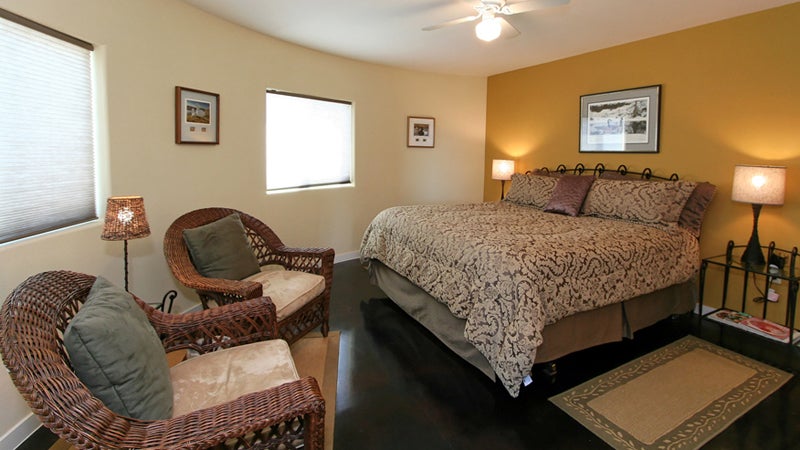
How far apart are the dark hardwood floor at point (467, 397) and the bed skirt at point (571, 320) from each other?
0.45 ft

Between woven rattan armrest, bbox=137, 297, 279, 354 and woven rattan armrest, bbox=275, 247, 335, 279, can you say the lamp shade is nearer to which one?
woven rattan armrest, bbox=137, 297, 279, 354

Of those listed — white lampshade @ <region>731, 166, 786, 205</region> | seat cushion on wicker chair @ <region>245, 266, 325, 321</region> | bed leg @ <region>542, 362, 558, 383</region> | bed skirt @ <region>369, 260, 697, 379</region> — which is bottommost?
bed leg @ <region>542, 362, 558, 383</region>

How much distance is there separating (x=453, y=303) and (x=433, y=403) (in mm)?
567

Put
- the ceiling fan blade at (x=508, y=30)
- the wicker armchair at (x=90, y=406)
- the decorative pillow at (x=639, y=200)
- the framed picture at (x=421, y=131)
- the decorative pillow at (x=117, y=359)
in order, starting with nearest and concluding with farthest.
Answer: the wicker armchair at (x=90, y=406) → the decorative pillow at (x=117, y=359) → the ceiling fan blade at (x=508, y=30) → the decorative pillow at (x=639, y=200) → the framed picture at (x=421, y=131)

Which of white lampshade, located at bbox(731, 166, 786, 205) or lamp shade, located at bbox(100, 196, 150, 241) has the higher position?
white lampshade, located at bbox(731, 166, 786, 205)

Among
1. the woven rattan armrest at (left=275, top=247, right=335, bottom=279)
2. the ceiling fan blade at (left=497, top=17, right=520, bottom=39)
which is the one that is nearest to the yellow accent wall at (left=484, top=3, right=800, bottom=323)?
the ceiling fan blade at (left=497, top=17, right=520, bottom=39)

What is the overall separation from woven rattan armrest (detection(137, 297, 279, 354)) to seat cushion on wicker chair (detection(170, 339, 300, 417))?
0.29 feet

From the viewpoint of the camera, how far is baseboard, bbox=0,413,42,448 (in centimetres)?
175

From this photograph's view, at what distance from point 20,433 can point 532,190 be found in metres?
4.04

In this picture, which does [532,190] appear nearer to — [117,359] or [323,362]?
[323,362]

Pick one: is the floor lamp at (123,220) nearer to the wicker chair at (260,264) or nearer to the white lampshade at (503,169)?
the wicker chair at (260,264)

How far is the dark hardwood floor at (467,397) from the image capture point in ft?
6.24

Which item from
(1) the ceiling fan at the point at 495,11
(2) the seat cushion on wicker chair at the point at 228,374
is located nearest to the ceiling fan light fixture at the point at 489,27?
(1) the ceiling fan at the point at 495,11

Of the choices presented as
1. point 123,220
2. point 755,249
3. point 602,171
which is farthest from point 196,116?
point 755,249
